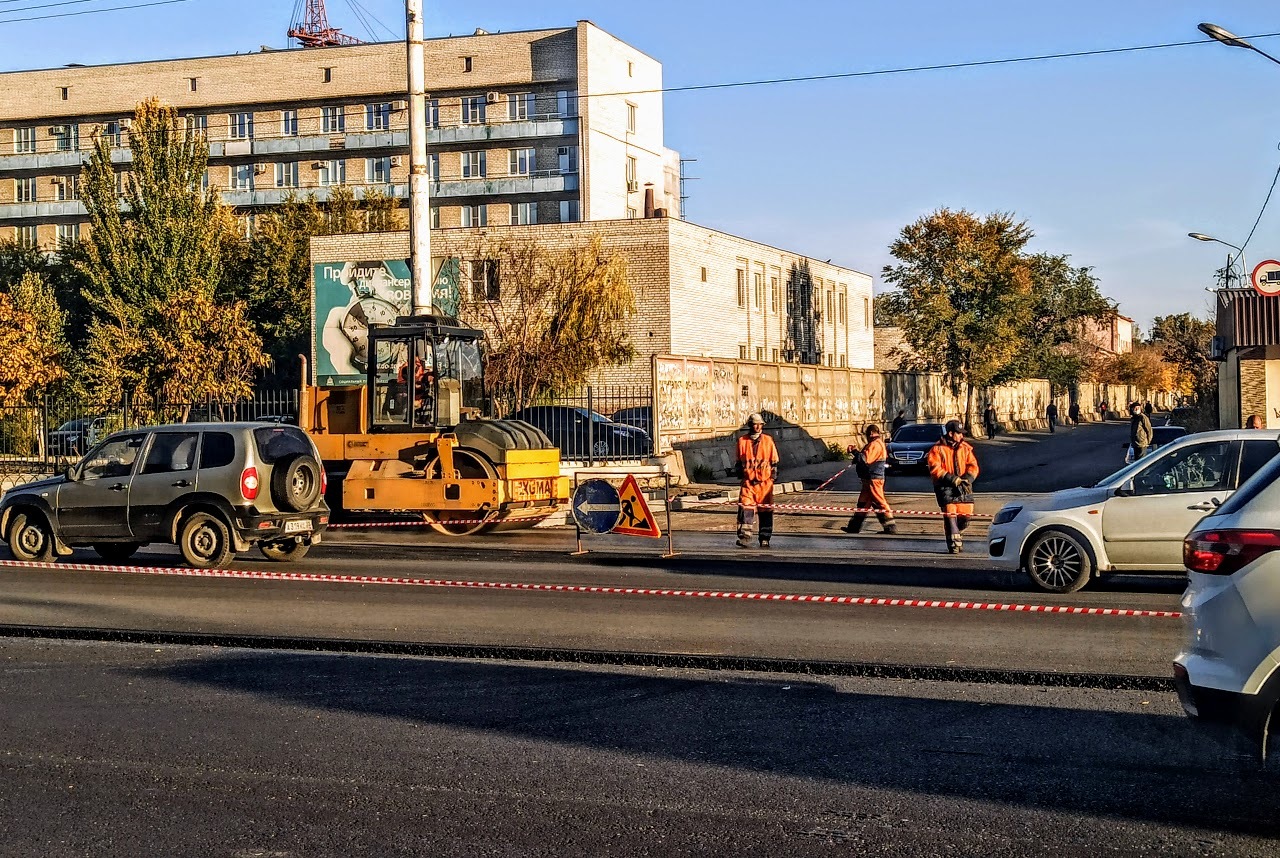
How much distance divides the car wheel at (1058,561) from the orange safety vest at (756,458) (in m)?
5.78

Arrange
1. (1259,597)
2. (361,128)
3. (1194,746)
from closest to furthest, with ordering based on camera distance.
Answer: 1. (1259,597)
2. (1194,746)
3. (361,128)

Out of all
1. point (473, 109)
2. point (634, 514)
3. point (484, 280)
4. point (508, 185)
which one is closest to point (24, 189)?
point (473, 109)

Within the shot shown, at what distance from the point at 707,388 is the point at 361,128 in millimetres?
50643

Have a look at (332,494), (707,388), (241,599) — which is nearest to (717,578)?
(241,599)

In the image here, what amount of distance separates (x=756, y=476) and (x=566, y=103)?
57038 mm

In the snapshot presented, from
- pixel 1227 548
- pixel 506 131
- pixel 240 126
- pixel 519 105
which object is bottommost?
pixel 1227 548

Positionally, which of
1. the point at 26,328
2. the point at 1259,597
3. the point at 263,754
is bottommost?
the point at 263,754

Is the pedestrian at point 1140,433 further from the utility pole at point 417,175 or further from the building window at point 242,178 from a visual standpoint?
the building window at point 242,178

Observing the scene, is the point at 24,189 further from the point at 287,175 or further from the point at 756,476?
the point at 756,476

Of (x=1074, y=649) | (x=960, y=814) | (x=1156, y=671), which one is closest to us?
(x=960, y=814)

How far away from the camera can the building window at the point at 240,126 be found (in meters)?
80.2

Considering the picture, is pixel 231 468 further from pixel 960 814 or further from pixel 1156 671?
pixel 960 814

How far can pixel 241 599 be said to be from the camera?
1451 centimetres

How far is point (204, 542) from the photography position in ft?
57.7
